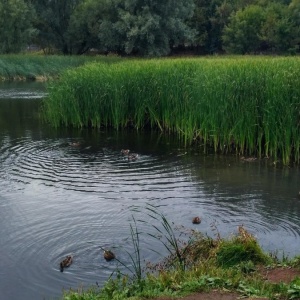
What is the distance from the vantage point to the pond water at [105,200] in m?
6.81

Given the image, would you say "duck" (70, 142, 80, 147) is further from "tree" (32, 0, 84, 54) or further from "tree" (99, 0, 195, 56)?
"tree" (32, 0, 84, 54)

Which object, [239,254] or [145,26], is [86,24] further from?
[239,254]

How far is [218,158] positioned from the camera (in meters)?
12.6

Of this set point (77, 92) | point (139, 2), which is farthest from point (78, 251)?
point (139, 2)

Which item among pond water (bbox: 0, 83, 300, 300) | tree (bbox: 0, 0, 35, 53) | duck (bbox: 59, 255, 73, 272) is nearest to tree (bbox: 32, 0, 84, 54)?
tree (bbox: 0, 0, 35, 53)

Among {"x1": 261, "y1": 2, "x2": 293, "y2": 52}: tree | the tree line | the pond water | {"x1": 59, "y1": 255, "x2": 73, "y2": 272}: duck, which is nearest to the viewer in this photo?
{"x1": 59, "y1": 255, "x2": 73, "y2": 272}: duck

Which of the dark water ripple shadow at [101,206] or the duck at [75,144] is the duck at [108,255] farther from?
the duck at [75,144]

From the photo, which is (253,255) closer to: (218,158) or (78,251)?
(78,251)

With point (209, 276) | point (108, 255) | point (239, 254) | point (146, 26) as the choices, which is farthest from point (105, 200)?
point (146, 26)

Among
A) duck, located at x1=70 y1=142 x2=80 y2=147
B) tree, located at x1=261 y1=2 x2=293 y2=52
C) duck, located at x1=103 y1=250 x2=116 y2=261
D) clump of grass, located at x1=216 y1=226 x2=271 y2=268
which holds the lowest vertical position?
duck, located at x1=70 y1=142 x2=80 y2=147

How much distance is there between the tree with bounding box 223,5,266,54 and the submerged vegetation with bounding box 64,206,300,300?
1629 inches

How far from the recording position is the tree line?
43650 millimetres

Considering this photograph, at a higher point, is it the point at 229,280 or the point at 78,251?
the point at 229,280

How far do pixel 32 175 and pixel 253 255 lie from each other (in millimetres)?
6352
